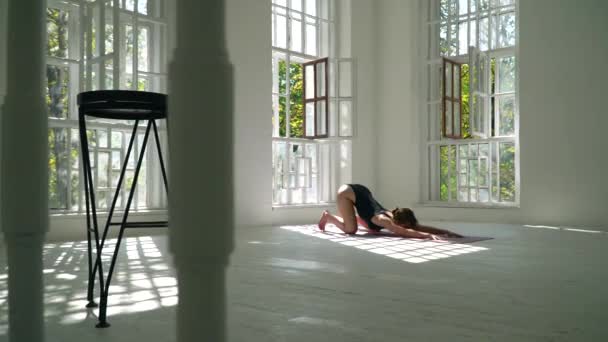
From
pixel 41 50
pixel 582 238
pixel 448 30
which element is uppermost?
pixel 448 30

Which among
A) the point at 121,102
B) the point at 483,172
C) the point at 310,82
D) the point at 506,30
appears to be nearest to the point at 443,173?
the point at 483,172

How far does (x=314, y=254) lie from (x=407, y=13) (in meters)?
6.31

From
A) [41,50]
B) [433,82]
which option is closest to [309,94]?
[433,82]

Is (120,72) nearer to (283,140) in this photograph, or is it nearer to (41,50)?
(283,140)

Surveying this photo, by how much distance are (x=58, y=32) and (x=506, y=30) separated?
6.49 m

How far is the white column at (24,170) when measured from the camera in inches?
51.2

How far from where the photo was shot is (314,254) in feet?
15.4

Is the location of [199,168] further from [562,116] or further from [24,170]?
[562,116]

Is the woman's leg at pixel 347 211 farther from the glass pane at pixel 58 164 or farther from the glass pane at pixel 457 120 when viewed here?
the glass pane at pixel 58 164

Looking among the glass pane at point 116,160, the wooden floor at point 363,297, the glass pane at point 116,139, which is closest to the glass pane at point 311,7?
the glass pane at point 116,139

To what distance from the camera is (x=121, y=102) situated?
207 centimetres

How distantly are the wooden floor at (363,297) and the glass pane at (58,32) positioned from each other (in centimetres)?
274

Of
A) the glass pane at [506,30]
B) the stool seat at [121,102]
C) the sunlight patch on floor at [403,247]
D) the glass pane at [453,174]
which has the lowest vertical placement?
the sunlight patch on floor at [403,247]

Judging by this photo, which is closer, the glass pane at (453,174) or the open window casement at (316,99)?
the open window casement at (316,99)
